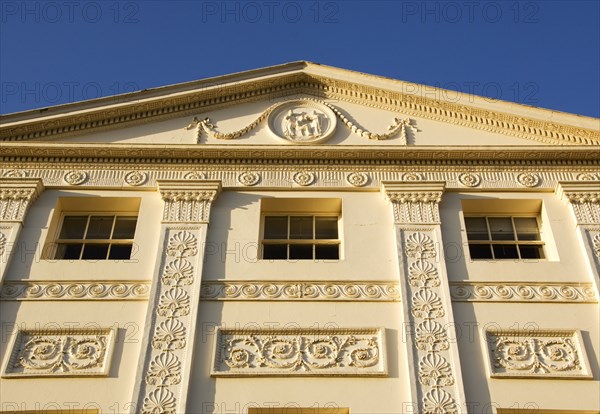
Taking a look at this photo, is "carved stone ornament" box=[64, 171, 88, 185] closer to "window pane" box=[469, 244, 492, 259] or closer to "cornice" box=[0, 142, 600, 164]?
"cornice" box=[0, 142, 600, 164]

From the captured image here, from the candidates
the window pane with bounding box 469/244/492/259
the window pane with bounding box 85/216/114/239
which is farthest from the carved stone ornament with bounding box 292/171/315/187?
the window pane with bounding box 85/216/114/239

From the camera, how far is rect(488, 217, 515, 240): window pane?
15.1 m

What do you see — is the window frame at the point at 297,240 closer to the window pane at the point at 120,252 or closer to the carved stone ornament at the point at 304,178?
the carved stone ornament at the point at 304,178

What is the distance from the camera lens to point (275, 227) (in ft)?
50.3

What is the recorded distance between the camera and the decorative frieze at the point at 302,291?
13453 mm

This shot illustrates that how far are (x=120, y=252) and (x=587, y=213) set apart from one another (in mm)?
9018

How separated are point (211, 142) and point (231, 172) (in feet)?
3.39

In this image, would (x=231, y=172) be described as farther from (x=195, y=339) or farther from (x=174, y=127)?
(x=195, y=339)

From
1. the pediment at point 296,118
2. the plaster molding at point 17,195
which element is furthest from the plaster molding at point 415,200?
the plaster molding at point 17,195

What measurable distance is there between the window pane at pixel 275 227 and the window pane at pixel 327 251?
0.77 m

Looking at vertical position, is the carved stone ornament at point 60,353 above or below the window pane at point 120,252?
below

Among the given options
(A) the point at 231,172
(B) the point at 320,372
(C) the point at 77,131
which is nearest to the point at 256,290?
(B) the point at 320,372

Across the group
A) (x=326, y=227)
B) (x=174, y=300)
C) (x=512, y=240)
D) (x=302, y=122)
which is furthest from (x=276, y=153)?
(x=512, y=240)

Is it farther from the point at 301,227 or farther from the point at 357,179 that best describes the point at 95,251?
the point at 357,179
